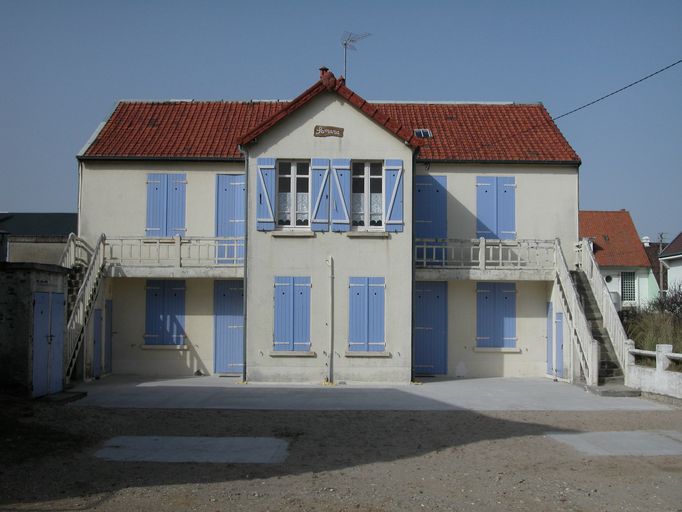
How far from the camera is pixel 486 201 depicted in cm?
2192

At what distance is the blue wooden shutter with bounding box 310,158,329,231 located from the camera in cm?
1909

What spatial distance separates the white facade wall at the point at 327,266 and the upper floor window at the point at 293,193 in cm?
34

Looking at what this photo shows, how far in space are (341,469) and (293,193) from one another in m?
10.4

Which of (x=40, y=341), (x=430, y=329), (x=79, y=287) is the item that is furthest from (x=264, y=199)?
(x=40, y=341)

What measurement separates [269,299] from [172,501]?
10940 millimetres

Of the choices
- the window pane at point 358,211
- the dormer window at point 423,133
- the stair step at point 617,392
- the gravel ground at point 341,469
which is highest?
the dormer window at point 423,133

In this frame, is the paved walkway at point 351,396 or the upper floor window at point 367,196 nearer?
the paved walkway at point 351,396

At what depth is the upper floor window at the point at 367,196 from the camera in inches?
762

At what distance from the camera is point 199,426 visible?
13133mm

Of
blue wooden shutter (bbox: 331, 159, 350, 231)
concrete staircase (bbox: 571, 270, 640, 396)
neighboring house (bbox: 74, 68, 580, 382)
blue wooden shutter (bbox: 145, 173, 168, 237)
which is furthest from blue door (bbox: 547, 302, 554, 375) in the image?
blue wooden shutter (bbox: 145, 173, 168, 237)

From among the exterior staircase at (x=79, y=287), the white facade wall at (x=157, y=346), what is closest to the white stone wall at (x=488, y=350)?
the white facade wall at (x=157, y=346)

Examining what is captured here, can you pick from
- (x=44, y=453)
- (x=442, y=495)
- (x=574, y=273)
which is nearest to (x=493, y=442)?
(x=442, y=495)

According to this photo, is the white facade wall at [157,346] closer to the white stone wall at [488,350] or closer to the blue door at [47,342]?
the blue door at [47,342]

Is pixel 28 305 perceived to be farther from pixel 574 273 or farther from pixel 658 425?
pixel 574 273
